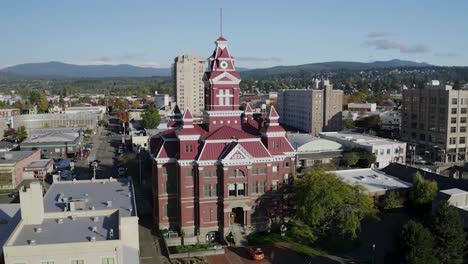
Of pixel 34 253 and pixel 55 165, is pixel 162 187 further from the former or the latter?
pixel 55 165

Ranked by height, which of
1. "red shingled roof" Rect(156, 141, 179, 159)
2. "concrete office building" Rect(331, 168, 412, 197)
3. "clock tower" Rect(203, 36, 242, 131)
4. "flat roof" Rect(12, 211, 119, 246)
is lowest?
"concrete office building" Rect(331, 168, 412, 197)

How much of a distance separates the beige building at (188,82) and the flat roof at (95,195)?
121 m

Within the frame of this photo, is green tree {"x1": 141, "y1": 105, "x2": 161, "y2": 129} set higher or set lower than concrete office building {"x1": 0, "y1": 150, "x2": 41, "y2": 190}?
higher

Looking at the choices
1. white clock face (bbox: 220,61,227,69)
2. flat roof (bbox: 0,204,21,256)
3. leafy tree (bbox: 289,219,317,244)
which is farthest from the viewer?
white clock face (bbox: 220,61,227,69)

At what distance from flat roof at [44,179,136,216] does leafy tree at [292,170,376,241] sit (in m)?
17.5

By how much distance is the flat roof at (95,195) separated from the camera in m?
41.6

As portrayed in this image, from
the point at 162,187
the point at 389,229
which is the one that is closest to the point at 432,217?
the point at 389,229

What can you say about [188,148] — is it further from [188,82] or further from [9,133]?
[188,82]

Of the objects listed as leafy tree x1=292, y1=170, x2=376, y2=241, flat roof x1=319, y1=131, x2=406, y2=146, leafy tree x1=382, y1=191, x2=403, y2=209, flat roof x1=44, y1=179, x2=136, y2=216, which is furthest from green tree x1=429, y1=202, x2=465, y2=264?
flat roof x1=319, y1=131, x2=406, y2=146

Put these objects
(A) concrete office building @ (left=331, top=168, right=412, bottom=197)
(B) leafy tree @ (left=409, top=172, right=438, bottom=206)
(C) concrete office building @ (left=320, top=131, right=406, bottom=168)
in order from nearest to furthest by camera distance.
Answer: (B) leafy tree @ (left=409, top=172, right=438, bottom=206)
(A) concrete office building @ (left=331, top=168, right=412, bottom=197)
(C) concrete office building @ (left=320, top=131, right=406, bottom=168)

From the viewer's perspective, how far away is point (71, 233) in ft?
107

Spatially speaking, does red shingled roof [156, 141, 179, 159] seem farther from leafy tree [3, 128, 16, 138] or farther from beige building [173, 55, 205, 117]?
beige building [173, 55, 205, 117]

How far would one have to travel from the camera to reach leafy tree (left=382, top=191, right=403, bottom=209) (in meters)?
54.8

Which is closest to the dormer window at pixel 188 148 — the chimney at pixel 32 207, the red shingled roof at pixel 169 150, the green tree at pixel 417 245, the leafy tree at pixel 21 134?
the red shingled roof at pixel 169 150
